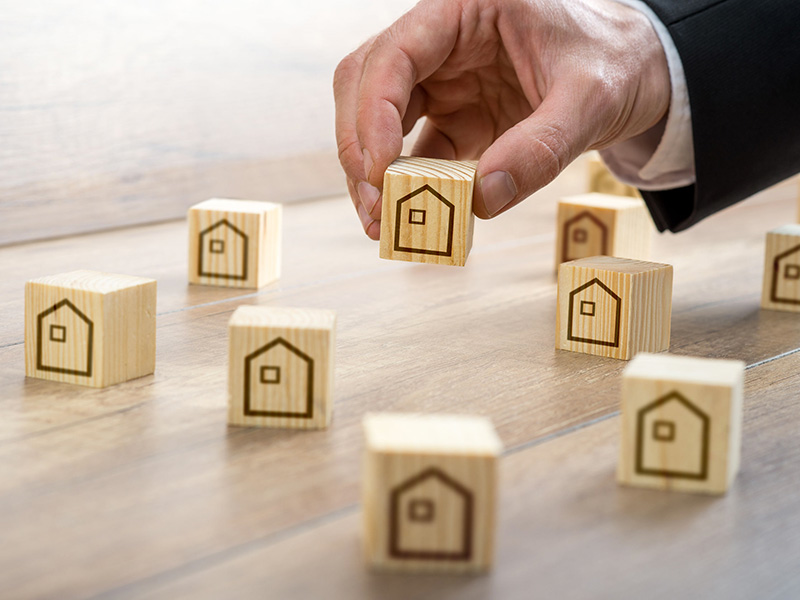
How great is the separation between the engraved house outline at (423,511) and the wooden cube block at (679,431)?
185mm

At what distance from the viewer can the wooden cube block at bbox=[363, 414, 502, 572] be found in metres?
0.60

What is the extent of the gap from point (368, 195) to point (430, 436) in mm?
548

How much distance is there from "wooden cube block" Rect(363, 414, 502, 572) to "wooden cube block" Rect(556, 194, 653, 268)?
3.25 feet

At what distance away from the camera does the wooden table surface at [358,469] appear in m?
0.60

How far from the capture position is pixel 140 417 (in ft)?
2.83

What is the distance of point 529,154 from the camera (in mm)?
1034

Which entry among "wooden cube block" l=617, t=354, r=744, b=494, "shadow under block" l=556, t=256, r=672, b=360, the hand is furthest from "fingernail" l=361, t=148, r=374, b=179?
"wooden cube block" l=617, t=354, r=744, b=494

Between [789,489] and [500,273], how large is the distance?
0.82 m

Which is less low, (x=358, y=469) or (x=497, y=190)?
(x=497, y=190)

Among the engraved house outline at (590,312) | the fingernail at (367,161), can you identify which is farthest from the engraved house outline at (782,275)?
the fingernail at (367,161)

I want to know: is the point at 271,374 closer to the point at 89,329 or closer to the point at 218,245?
the point at 89,329

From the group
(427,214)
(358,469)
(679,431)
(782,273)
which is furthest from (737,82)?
(358,469)

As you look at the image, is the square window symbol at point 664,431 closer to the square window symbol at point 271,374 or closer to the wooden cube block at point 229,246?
the square window symbol at point 271,374

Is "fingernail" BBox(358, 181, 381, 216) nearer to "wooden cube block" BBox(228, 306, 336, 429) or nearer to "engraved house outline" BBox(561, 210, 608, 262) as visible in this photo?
"wooden cube block" BBox(228, 306, 336, 429)
